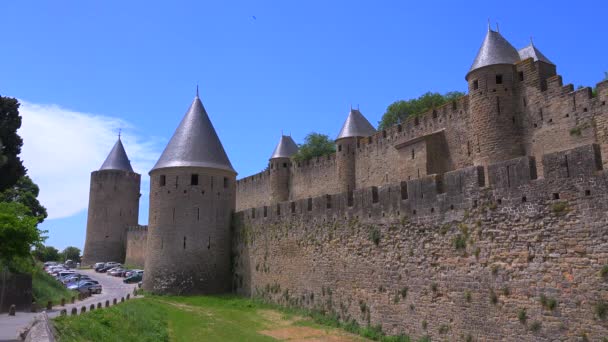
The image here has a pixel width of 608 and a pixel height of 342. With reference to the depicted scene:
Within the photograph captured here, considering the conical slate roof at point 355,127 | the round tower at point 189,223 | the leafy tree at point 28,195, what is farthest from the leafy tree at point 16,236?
the leafy tree at point 28,195

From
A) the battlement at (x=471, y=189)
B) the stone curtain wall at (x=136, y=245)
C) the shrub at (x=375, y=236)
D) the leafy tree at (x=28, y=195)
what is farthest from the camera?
the stone curtain wall at (x=136, y=245)

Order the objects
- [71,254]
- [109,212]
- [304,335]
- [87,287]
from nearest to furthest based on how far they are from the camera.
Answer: [304,335] → [87,287] → [109,212] → [71,254]

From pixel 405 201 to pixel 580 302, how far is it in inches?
234

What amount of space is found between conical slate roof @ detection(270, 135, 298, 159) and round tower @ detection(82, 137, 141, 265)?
2037cm

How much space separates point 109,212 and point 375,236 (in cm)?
4580

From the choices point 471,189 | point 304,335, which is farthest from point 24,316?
point 471,189

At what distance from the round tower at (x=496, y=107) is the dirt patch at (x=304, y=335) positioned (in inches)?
452

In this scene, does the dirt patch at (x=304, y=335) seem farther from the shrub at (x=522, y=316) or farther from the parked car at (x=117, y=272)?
the parked car at (x=117, y=272)

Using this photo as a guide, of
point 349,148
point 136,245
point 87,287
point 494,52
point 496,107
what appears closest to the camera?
point 496,107

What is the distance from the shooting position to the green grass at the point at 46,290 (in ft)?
82.8

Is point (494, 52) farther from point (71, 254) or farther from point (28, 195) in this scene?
point (71, 254)

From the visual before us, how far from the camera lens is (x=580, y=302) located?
11.0 meters

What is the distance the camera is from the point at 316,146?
54.0 metres

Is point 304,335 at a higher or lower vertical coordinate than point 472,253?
lower
